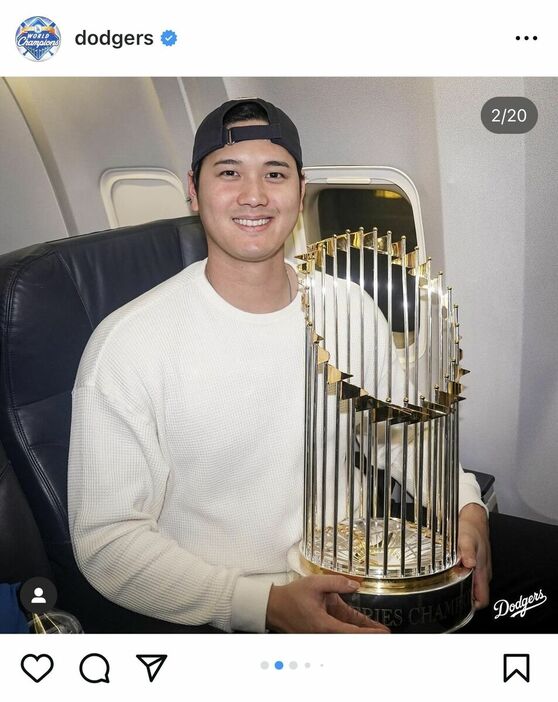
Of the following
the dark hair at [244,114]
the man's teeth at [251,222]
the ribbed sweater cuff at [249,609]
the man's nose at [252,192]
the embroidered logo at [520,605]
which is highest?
the dark hair at [244,114]

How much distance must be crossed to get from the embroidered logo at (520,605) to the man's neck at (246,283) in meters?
0.73

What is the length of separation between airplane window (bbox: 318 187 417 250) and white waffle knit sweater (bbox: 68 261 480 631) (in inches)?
13.7

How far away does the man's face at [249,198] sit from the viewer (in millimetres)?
1523

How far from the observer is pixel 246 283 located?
161 centimetres

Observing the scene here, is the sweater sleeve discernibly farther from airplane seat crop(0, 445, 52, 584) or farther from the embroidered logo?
the embroidered logo

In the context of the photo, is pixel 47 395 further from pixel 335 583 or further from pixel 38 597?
pixel 335 583

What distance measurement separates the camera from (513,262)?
1764mm
